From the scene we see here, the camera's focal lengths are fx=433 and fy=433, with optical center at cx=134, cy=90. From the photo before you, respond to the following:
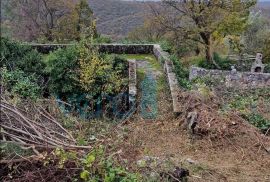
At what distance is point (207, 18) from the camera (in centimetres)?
2555

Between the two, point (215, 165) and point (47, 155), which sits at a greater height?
point (47, 155)

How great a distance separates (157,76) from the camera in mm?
13531

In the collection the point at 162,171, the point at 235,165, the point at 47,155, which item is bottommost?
the point at 235,165

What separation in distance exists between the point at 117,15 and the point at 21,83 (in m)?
55.0

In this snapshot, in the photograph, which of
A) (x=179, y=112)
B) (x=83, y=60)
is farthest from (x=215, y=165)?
(x=83, y=60)

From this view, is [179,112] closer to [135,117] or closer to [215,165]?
[135,117]

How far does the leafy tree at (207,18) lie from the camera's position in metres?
25.4

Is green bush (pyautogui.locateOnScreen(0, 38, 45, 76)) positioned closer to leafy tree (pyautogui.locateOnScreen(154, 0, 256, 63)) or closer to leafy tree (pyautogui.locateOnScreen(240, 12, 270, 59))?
leafy tree (pyautogui.locateOnScreen(154, 0, 256, 63))

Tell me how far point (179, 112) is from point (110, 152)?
4245mm

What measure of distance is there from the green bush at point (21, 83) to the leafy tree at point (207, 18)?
15.2 meters

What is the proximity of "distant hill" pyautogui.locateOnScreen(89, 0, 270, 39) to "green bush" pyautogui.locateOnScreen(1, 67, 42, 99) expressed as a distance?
4436cm

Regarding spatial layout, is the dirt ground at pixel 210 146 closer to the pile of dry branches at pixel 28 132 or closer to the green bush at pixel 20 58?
the pile of dry branches at pixel 28 132

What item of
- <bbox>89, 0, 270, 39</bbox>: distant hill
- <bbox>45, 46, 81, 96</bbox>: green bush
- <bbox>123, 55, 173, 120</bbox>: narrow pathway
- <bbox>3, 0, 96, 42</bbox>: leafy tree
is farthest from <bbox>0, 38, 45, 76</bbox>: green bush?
<bbox>89, 0, 270, 39</bbox>: distant hill

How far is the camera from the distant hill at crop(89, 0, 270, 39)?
58688 millimetres
